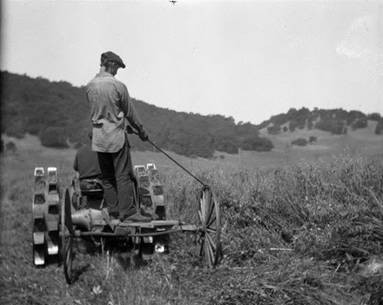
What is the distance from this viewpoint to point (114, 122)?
18.3ft

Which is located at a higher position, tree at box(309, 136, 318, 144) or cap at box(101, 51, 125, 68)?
cap at box(101, 51, 125, 68)

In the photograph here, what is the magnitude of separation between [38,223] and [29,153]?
619 cm

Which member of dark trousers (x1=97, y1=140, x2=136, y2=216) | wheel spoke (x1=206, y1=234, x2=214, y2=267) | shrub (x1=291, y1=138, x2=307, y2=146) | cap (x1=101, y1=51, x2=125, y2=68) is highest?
cap (x1=101, y1=51, x2=125, y2=68)

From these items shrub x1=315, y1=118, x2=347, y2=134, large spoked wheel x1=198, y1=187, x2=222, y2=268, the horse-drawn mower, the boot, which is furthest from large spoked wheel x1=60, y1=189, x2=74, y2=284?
shrub x1=315, y1=118, x2=347, y2=134

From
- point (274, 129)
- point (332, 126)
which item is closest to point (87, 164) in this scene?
point (274, 129)

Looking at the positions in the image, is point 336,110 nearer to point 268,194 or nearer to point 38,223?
point 268,194

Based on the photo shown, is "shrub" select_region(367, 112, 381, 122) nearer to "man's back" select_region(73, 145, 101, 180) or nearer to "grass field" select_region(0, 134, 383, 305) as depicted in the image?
"grass field" select_region(0, 134, 383, 305)

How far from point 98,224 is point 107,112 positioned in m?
1.34

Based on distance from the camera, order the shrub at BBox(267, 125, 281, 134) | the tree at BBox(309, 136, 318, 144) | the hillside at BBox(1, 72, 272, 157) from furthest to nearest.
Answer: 1. the shrub at BBox(267, 125, 281, 134)
2. the tree at BBox(309, 136, 318, 144)
3. the hillside at BBox(1, 72, 272, 157)

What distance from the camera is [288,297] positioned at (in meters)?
4.00

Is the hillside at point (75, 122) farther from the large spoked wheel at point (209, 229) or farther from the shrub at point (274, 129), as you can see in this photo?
the large spoked wheel at point (209, 229)

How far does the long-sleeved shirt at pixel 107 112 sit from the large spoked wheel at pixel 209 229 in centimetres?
125

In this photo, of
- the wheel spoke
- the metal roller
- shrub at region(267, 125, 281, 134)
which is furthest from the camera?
shrub at region(267, 125, 281, 134)

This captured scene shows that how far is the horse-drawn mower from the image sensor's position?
5.14 meters
